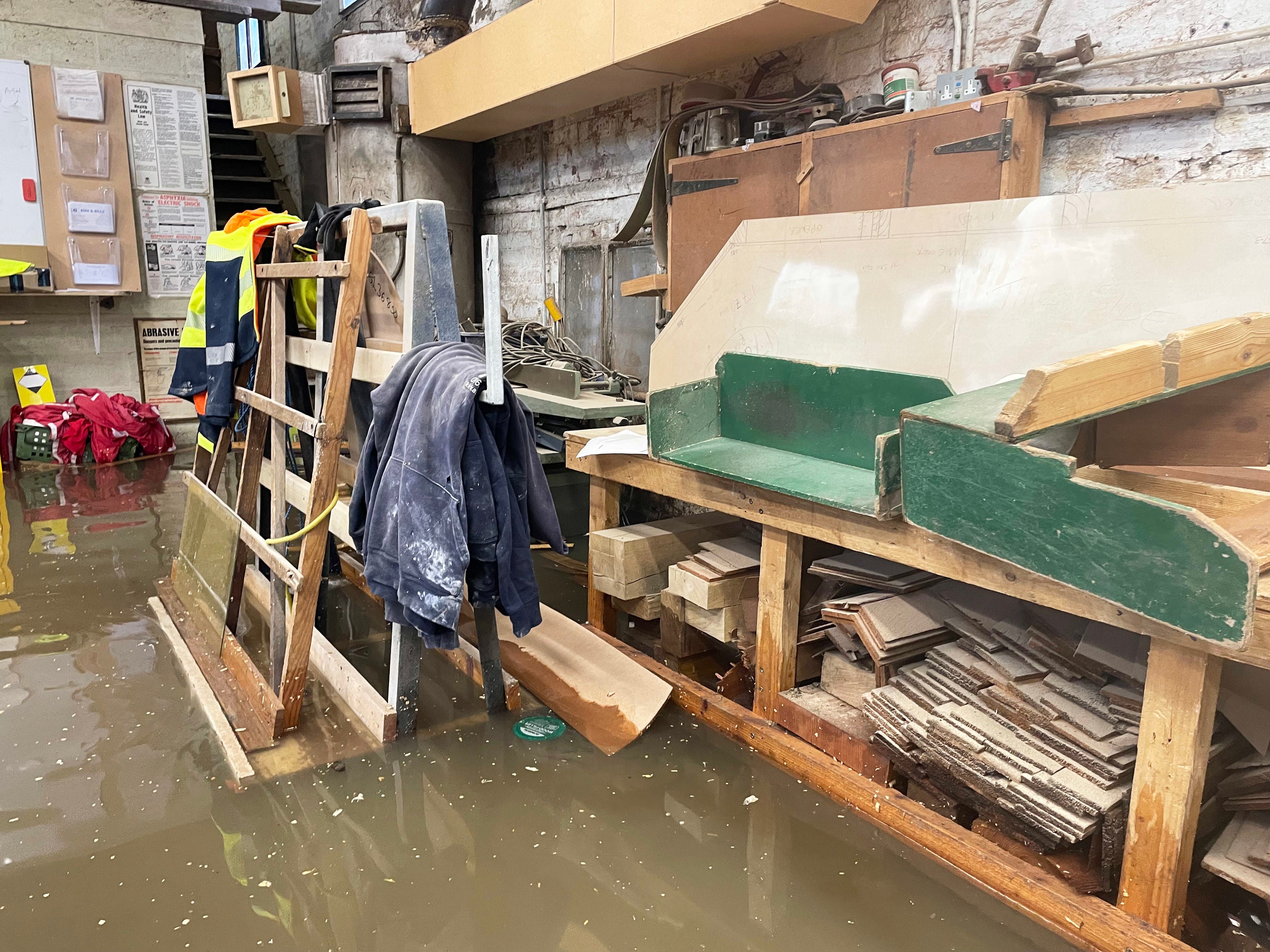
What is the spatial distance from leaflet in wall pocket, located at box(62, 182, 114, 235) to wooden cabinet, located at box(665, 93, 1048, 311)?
510 centimetres

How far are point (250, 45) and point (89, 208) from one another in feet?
15.2

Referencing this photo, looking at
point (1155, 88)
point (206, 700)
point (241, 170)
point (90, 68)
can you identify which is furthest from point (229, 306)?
point (241, 170)

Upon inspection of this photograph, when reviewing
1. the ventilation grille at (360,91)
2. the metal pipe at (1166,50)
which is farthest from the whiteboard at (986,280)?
the ventilation grille at (360,91)

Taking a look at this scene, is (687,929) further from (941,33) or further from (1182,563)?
A: (941,33)

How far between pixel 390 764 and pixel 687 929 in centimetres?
103

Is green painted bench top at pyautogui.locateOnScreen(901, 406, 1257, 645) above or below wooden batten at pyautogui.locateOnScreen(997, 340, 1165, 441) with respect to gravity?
below

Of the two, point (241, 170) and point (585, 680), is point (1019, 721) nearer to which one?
point (585, 680)

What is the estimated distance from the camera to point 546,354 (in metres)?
4.52

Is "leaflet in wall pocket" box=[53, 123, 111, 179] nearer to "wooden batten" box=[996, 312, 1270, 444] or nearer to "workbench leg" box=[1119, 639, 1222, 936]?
"wooden batten" box=[996, 312, 1270, 444]

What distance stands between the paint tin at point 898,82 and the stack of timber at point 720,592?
1.68 metres

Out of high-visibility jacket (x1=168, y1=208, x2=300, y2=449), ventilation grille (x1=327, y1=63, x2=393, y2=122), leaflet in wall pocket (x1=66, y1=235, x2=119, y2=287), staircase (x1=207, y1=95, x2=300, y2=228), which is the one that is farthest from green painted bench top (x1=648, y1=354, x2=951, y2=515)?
staircase (x1=207, y1=95, x2=300, y2=228)

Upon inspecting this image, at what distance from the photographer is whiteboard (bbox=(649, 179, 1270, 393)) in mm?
1749

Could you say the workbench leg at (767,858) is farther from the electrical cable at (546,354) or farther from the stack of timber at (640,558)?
the electrical cable at (546,354)

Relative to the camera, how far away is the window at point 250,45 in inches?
381
